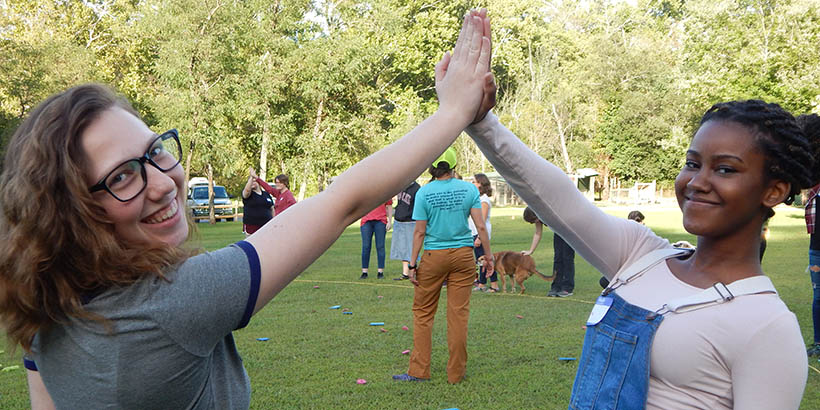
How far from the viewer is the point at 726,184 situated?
6.50 ft

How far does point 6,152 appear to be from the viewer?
1591 mm

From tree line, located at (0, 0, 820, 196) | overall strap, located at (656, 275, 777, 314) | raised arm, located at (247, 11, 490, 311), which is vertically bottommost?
overall strap, located at (656, 275, 777, 314)

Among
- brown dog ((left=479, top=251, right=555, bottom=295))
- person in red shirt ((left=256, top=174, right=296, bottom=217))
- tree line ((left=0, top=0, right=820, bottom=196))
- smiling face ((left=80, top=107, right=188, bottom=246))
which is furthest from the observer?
tree line ((left=0, top=0, right=820, bottom=196))

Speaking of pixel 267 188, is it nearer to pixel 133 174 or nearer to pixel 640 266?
pixel 640 266

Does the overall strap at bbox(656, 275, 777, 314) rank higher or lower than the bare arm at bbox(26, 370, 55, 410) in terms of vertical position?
higher

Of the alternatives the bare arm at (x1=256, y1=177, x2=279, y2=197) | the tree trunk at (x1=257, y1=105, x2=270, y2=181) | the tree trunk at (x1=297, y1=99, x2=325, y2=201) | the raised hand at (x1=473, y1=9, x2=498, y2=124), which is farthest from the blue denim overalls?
the tree trunk at (x1=297, y1=99, x2=325, y2=201)

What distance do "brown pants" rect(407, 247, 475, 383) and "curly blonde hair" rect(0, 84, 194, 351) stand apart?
546 cm

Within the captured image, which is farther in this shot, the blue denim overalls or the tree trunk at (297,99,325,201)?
the tree trunk at (297,99,325,201)

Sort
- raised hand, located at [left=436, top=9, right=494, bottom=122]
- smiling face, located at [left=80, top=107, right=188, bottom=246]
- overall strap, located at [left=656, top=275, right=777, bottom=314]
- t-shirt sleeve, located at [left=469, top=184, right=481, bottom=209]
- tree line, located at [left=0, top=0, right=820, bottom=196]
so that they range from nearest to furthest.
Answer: smiling face, located at [left=80, top=107, right=188, bottom=246] < raised hand, located at [left=436, top=9, right=494, bottom=122] < overall strap, located at [left=656, top=275, right=777, bottom=314] < t-shirt sleeve, located at [left=469, top=184, right=481, bottom=209] < tree line, located at [left=0, top=0, right=820, bottom=196]

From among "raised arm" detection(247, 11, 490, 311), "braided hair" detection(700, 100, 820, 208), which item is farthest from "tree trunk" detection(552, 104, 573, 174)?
"raised arm" detection(247, 11, 490, 311)

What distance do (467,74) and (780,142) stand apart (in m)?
0.97

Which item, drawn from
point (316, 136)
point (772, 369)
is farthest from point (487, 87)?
point (316, 136)

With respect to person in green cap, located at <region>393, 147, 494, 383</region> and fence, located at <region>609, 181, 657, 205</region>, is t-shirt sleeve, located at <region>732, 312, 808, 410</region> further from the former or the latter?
fence, located at <region>609, 181, 657, 205</region>

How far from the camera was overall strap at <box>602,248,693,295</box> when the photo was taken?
7.03ft
